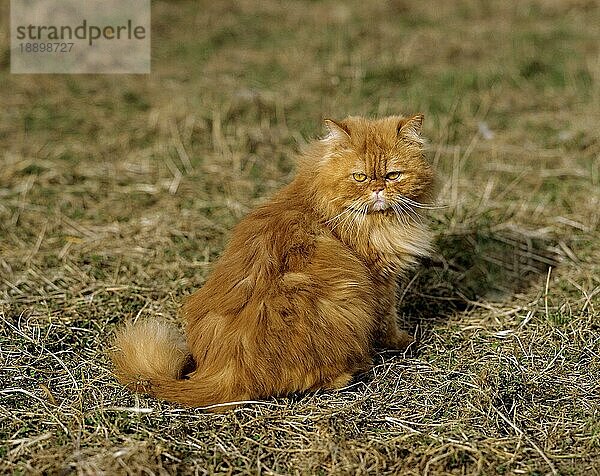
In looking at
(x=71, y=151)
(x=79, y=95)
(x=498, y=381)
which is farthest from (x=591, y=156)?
(x=79, y=95)

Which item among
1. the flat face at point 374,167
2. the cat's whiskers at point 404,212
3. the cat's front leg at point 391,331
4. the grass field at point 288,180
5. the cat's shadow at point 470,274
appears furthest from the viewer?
the cat's shadow at point 470,274

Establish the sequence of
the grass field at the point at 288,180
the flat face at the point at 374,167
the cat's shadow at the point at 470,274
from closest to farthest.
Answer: the grass field at the point at 288,180
the flat face at the point at 374,167
the cat's shadow at the point at 470,274

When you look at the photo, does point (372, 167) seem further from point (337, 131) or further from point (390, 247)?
point (390, 247)

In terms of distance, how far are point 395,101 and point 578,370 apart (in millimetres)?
3871

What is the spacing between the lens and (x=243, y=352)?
297cm

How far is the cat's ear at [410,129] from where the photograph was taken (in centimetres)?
336

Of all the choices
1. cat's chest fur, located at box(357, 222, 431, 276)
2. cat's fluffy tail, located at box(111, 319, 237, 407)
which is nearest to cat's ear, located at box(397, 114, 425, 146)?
cat's chest fur, located at box(357, 222, 431, 276)

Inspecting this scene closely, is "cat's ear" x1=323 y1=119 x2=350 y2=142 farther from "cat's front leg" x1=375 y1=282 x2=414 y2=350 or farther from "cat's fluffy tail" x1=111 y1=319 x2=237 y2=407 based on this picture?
"cat's fluffy tail" x1=111 y1=319 x2=237 y2=407

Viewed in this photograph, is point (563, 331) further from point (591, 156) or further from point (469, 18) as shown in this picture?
point (469, 18)

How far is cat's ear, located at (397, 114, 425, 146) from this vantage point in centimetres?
336

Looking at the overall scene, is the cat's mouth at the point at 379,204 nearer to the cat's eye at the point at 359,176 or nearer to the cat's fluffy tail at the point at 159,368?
the cat's eye at the point at 359,176

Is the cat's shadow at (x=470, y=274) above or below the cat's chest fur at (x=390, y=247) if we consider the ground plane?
below

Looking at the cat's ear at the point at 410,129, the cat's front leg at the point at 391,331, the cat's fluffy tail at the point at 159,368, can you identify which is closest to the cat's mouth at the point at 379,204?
the cat's ear at the point at 410,129

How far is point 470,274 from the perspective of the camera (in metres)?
4.41
